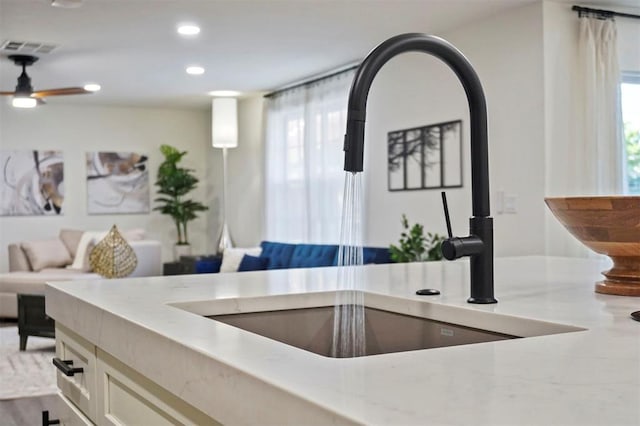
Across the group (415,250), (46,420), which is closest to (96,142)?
(415,250)

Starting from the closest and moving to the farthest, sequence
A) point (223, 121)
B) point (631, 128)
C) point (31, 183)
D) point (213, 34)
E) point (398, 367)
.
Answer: point (398, 367) < point (631, 128) < point (213, 34) < point (223, 121) < point (31, 183)

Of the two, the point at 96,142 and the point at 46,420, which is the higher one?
the point at 96,142

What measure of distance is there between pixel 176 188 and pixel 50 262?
176 centimetres

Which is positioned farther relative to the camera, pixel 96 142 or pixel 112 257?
pixel 96 142

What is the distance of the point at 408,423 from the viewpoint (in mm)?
581

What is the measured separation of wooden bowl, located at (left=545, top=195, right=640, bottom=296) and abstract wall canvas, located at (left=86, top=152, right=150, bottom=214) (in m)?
8.18

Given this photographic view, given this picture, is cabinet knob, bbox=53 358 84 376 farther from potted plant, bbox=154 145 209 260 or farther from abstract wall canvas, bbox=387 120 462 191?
potted plant, bbox=154 145 209 260

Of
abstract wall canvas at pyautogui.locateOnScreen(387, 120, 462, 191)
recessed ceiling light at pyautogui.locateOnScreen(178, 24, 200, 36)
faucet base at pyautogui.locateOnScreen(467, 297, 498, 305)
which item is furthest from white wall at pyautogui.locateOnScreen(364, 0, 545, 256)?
faucet base at pyautogui.locateOnScreen(467, 297, 498, 305)

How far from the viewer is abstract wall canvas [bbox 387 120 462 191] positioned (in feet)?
17.4

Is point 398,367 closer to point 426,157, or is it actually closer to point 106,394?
point 106,394

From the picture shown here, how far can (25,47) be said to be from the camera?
5.62 metres

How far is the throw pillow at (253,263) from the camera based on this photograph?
21.4 feet

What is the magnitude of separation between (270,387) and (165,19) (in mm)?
4557

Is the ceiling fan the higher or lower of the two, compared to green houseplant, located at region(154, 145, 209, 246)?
higher
